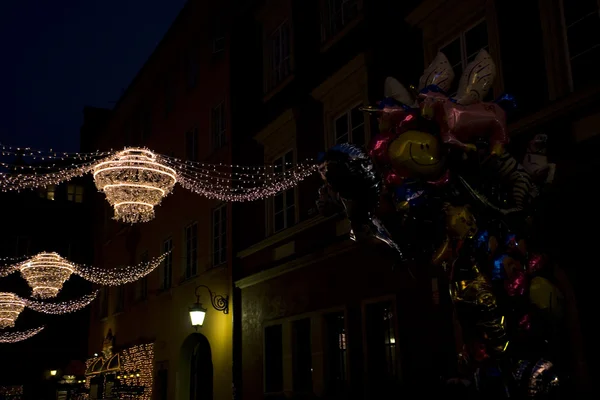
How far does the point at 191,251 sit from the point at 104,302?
10027mm

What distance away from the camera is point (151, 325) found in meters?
22.3

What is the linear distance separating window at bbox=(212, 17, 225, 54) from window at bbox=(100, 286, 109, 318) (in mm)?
13185

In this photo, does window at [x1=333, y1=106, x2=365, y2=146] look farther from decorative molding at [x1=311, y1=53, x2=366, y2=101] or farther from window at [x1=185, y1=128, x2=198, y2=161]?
window at [x1=185, y1=128, x2=198, y2=161]

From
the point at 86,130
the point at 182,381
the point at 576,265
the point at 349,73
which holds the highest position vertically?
the point at 86,130

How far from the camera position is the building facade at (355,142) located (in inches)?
335

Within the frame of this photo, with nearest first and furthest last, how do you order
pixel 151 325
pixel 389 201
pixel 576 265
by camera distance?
pixel 389 201, pixel 576 265, pixel 151 325

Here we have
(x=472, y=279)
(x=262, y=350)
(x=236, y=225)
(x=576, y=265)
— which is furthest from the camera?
(x=236, y=225)

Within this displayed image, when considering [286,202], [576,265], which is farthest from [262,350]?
[576,265]

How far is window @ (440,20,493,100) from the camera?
10.5m

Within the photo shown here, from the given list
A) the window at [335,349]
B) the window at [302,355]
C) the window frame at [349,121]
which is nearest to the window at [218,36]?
the window frame at [349,121]

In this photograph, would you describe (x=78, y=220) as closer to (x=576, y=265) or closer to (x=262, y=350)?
(x=262, y=350)

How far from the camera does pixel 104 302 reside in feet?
93.8

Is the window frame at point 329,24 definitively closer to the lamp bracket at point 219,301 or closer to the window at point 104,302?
the lamp bracket at point 219,301

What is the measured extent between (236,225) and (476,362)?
11.9 m
